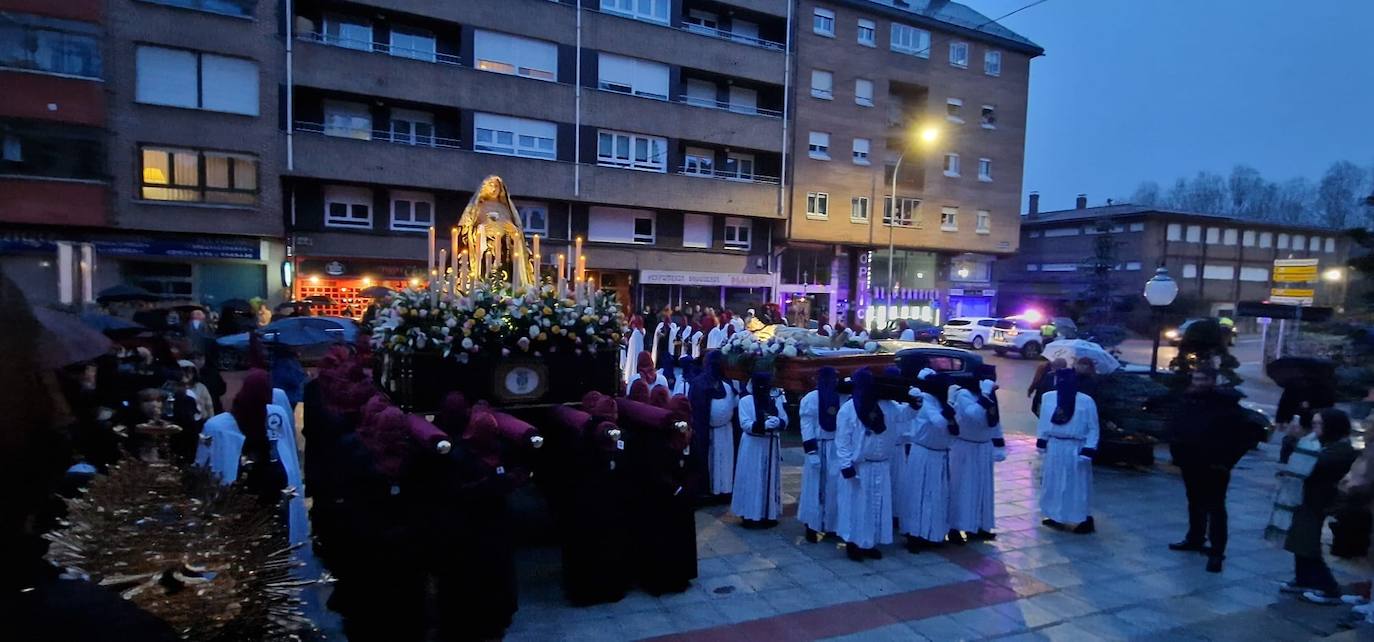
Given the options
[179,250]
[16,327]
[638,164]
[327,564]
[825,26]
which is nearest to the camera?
[16,327]

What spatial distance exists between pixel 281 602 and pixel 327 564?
4.48 m

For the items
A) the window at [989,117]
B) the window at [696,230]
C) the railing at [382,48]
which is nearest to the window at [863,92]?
the window at [989,117]

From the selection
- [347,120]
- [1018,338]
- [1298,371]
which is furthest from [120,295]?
[1018,338]

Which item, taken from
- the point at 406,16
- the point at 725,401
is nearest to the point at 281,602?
the point at 725,401

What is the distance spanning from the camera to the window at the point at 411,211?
23469mm

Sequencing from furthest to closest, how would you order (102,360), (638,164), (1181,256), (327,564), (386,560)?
(1181,256) → (638,164) → (102,360) → (327,564) → (386,560)

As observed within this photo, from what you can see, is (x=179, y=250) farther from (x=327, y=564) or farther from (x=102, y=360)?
(x=327, y=564)

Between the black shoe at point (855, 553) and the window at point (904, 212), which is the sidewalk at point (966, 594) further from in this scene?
the window at point (904, 212)

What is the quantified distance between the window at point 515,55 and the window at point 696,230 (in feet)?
25.0

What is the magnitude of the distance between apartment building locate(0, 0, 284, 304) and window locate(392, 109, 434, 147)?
3619mm

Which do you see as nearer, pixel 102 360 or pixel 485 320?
pixel 485 320

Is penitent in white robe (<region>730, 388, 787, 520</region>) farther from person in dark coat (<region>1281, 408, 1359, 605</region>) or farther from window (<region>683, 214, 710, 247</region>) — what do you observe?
window (<region>683, 214, 710, 247</region>)

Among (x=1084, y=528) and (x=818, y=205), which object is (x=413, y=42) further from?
(x=1084, y=528)

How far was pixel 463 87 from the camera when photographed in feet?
75.4
